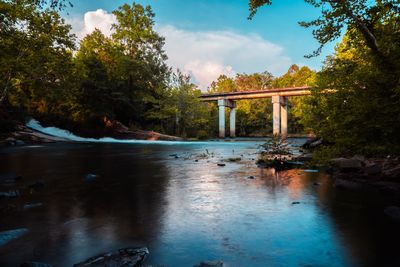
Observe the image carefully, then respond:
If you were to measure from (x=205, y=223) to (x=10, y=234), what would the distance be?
3.46 meters

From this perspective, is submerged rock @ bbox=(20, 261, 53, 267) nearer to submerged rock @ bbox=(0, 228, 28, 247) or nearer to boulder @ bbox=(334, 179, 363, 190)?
submerged rock @ bbox=(0, 228, 28, 247)

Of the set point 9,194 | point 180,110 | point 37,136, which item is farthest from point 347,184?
point 180,110

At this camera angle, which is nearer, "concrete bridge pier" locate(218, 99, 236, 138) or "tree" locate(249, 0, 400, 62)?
"tree" locate(249, 0, 400, 62)

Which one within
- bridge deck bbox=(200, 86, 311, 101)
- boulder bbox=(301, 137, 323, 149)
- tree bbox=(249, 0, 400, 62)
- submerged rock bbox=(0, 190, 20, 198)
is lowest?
submerged rock bbox=(0, 190, 20, 198)

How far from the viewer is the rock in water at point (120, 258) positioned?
3877 mm

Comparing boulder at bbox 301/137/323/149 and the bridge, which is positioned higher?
the bridge

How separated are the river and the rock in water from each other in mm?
173

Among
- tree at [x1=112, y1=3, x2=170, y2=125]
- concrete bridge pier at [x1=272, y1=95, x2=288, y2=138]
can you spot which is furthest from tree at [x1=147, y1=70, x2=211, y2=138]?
concrete bridge pier at [x1=272, y1=95, x2=288, y2=138]

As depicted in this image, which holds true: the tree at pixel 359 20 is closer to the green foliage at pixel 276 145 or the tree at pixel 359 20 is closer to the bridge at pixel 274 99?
the green foliage at pixel 276 145

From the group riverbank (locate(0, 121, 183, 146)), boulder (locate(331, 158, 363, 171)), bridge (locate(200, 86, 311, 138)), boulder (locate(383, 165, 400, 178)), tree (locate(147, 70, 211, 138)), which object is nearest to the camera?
boulder (locate(383, 165, 400, 178))

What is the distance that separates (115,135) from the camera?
43.8 m

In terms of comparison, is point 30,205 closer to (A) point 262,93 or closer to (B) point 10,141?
(B) point 10,141

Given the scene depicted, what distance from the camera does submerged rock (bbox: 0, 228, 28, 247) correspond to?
4797mm

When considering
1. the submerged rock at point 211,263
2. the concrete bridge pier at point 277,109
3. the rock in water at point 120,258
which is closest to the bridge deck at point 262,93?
the concrete bridge pier at point 277,109
